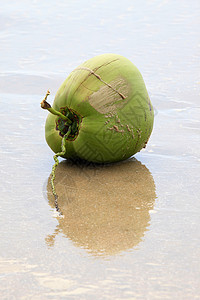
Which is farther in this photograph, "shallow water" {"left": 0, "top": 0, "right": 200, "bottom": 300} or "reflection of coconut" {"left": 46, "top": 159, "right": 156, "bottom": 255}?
"reflection of coconut" {"left": 46, "top": 159, "right": 156, "bottom": 255}

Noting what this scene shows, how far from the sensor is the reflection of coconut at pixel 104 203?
2.63m

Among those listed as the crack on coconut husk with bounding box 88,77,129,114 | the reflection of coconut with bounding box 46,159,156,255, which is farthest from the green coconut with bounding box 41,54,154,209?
the reflection of coconut with bounding box 46,159,156,255

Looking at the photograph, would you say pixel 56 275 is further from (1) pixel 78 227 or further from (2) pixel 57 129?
(2) pixel 57 129

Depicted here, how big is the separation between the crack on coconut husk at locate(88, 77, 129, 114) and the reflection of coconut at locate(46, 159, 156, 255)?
44 centimetres

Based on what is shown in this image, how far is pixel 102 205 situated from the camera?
9.83ft

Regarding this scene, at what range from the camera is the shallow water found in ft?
7.45

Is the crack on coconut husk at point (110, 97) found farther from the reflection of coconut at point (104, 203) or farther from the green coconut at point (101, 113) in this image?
the reflection of coconut at point (104, 203)

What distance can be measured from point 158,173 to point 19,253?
4.33 ft

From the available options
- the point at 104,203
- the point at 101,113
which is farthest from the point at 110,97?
the point at 104,203

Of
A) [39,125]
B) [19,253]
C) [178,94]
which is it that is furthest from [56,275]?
[178,94]

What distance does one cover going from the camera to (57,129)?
11.1 feet

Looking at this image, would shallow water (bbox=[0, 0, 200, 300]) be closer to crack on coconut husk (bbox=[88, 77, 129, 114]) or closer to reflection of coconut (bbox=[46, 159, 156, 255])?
reflection of coconut (bbox=[46, 159, 156, 255])

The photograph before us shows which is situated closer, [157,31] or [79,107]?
[79,107]

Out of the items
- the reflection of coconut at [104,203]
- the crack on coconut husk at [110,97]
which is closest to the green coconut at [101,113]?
the crack on coconut husk at [110,97]
